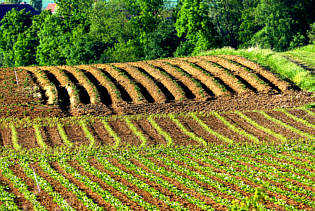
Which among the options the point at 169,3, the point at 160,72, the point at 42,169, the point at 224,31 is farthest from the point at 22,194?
the point at 169,3

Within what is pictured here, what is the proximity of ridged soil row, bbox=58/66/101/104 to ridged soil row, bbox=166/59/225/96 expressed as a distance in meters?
10.4

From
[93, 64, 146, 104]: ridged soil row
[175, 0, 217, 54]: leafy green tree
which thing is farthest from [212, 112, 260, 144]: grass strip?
[175, 0, 217, 54]: leafy green tree

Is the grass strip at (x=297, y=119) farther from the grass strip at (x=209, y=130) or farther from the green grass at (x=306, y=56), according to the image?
the green grass at (x=306, y=56)

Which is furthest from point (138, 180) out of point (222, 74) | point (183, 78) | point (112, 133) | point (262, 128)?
point (222, 74)

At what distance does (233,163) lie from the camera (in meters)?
22.6

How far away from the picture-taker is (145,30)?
80312 mm

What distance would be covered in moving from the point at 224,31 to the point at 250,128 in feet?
196

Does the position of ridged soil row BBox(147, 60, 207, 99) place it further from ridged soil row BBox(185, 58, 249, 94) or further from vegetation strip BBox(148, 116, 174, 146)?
vegetation strip BBox(148, 116, 174, 146)

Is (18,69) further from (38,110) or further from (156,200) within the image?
(156,200)

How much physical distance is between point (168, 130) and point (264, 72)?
15.8 m

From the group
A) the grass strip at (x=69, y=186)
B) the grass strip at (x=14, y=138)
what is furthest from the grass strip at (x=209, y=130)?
the grass strip at (x=14, y=138)

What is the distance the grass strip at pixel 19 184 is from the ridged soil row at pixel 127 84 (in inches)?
533

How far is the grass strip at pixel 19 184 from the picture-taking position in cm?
1808

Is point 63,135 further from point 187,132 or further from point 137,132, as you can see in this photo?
point 187,132
